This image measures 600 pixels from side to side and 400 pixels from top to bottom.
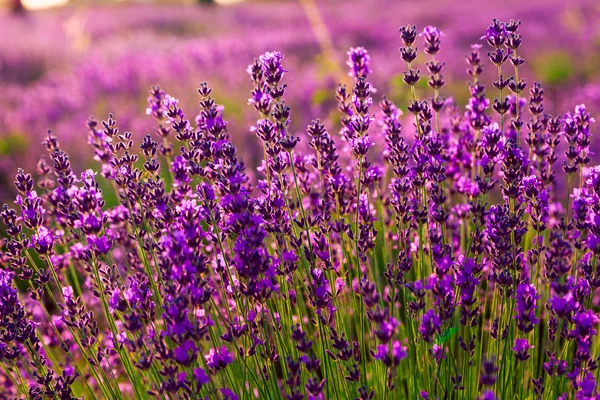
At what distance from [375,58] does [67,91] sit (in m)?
6.09

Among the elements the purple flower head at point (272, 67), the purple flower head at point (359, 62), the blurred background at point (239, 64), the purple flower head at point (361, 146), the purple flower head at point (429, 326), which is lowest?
the purple flower head at point (429, 326)

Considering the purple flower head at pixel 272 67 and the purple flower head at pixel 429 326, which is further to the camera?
the purple flower head at pixel 272 67

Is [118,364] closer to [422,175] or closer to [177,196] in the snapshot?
[177,196]

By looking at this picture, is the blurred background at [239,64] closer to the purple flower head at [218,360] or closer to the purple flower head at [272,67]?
the purple flower head at [272,67]

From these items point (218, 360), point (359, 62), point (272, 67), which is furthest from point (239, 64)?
point (218, 360)

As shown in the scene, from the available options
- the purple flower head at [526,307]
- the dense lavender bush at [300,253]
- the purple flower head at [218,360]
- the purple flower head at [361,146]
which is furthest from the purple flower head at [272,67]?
the purple flower head at [526,307]

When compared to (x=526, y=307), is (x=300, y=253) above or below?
above

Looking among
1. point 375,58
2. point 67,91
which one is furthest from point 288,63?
point 67,91

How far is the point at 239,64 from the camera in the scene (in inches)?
452

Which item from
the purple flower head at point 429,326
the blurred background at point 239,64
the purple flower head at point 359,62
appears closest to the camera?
the purple flower head at point 429,326

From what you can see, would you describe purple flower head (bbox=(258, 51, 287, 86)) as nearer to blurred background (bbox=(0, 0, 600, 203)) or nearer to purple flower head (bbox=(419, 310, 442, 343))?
purple flower head (bbox=(419, 310, 442, 343))

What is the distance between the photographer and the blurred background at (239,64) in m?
7.79

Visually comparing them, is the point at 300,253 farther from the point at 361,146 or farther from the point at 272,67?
the point at 272,67

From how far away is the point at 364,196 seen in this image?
106 inches
